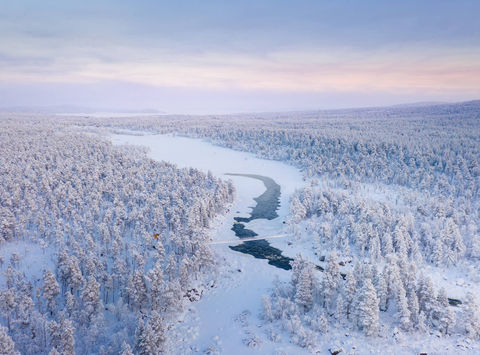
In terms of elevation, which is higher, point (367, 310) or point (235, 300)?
point (367, 310)

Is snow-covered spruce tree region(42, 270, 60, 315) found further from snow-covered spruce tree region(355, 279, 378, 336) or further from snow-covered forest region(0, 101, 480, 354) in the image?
snow-covered spruce tree region(355, 279, 378, 336)

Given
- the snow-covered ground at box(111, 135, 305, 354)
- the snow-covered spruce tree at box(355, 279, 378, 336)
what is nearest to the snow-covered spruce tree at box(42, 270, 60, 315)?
the snow-covered ground at box(111, 135, 305, 354)

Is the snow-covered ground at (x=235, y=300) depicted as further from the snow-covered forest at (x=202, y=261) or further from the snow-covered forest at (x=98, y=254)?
the snow-covered forest at (x=98, y=254)

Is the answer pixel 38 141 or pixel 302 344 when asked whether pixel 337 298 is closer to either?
pixel 302 344

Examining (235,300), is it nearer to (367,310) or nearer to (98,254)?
→ (367,310)

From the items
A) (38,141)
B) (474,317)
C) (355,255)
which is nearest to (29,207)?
(355,255)

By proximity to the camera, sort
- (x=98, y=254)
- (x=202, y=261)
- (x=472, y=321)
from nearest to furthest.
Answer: (x=472, y=321)
(x=202, y=261)
(x=98, y=254)

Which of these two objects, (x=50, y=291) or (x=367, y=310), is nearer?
(x=367, y=310)

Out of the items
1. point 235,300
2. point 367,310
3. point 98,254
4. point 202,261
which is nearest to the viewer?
point 367,310

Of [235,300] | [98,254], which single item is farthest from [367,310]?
[98,254]

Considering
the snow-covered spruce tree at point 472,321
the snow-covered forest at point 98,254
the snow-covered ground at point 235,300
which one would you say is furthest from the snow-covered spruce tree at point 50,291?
the snow-covered spruce tree at point 472,321

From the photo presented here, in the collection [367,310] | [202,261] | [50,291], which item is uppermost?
[50,291]
